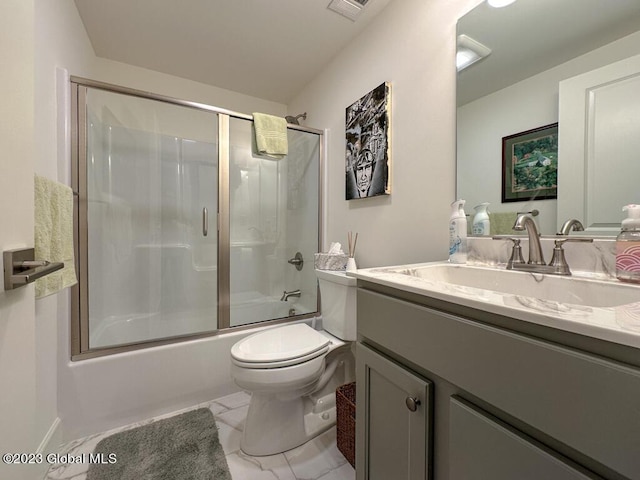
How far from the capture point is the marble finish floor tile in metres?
1.07

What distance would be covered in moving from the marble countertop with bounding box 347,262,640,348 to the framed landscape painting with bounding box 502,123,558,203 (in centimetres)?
31

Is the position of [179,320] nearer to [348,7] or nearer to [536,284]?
[536,284]

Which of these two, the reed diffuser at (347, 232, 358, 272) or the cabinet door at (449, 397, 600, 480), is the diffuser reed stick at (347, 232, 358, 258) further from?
the cabinet door at (449, 397, 600, 480)

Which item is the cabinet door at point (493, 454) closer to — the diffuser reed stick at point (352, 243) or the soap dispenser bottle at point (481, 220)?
the soap dispenser bottle at point (481, 220)

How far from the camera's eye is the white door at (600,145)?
0.74m

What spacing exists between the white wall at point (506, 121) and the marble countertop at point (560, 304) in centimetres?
26

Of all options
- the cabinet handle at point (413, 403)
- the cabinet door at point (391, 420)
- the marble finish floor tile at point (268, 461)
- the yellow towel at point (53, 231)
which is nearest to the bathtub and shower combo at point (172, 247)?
the marble finish floor tile at point (268, 461)

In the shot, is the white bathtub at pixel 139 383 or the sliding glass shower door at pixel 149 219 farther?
the sliding glass shower door at pixel 149 219

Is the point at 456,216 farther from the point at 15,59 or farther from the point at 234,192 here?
the point at 234,192

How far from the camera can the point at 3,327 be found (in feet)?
1.70

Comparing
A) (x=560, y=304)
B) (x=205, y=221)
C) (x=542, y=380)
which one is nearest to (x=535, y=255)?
(x=560, y=304)

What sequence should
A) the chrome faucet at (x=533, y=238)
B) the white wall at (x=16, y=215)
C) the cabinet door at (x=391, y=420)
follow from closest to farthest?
the white wall at (x=16, y=215)
the cabinet door at (x=391, y=420)
the chrome faucet at (x=533, y=238)

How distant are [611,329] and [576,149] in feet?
2.44

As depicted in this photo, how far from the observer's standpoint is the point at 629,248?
668mm
